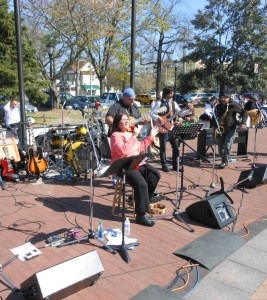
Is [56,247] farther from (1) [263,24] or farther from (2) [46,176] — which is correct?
(1) [263,24]

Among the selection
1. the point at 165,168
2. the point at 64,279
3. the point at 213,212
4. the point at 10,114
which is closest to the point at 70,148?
the point at 165,168

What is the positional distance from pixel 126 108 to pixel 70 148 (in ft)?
6.12

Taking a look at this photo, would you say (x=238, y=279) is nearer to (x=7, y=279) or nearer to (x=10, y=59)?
(x=7, y=279)

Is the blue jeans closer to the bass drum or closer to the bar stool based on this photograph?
the bass drum

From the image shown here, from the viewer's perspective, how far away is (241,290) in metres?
3.20

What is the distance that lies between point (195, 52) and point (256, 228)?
90.4 ft

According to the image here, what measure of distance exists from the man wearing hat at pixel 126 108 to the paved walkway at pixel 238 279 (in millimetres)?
2974

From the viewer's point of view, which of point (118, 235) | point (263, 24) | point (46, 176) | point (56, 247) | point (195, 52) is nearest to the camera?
point (56, 247)

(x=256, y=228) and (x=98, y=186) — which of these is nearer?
(x=256, y=228)

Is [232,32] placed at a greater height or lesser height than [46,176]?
greater

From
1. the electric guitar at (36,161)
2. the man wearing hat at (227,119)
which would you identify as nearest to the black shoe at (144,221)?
the electric guitar at (36,161)

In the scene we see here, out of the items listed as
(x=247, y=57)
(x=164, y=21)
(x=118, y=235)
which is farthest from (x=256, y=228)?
(x=247, y=57)

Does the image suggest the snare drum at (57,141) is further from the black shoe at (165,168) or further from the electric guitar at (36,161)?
the black shoe at (165,168)

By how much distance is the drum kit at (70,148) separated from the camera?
6.95 meters
